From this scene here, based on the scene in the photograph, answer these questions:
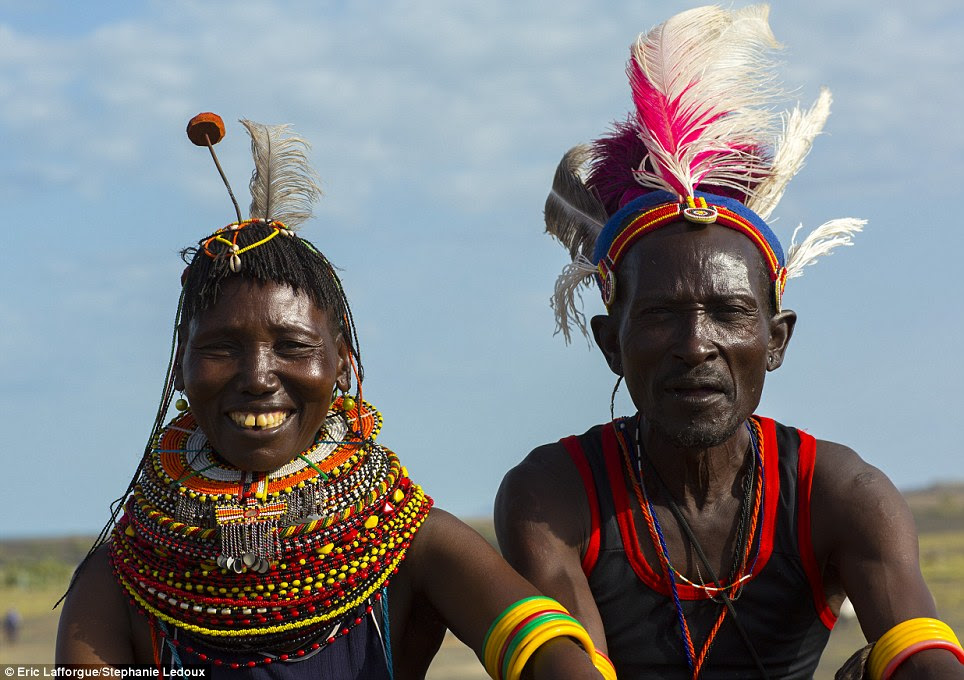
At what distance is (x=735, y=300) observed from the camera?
3.98 meters

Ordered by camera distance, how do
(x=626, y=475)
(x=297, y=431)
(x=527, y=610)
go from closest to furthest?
1. (x=527, y=610)
2. (x=297, y=431)
3. (x=626, y=475)

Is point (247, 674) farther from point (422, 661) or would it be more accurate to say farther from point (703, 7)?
point (703, 7)

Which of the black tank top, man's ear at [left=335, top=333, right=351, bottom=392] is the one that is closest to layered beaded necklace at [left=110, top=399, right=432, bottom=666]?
man's ear at [left=335, top=333, right=351, bottom=392]

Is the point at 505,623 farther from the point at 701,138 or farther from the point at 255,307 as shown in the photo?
the point at 701,138

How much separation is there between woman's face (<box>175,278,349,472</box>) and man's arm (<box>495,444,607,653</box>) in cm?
84

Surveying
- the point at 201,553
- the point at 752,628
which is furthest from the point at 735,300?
the point at 201,553

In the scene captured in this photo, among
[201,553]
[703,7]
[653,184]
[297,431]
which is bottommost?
[201,553]

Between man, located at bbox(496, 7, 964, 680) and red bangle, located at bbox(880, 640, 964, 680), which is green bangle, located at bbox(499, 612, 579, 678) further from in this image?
red bangle, located at bbox(880, 640, 964, 680)

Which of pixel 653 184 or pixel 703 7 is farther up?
pixel 703 7

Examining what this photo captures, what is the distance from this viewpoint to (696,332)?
3.91m

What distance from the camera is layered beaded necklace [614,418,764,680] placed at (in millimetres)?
4125

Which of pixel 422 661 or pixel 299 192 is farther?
pixel 299 192

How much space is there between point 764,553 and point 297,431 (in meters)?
1.65

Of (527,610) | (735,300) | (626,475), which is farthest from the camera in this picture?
(626,475)
